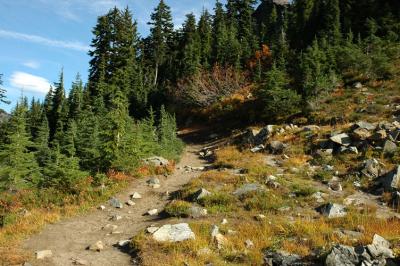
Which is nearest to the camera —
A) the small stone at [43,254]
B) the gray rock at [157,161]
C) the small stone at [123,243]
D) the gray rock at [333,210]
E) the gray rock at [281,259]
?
the gray rock at [281,259]

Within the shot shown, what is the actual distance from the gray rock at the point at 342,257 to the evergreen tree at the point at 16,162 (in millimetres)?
18341

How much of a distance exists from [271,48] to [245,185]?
40.5 m

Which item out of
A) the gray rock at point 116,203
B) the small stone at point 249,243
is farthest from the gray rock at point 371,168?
the gray rock at point 116,203

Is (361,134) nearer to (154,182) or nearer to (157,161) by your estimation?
(157,161)

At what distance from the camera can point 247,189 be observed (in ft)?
55.9

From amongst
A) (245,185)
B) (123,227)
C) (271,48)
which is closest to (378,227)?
(245,185)

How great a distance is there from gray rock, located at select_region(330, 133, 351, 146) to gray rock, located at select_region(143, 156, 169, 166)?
1007 centimetres

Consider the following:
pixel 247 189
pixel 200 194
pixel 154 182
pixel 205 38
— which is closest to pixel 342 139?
pixel 247 189

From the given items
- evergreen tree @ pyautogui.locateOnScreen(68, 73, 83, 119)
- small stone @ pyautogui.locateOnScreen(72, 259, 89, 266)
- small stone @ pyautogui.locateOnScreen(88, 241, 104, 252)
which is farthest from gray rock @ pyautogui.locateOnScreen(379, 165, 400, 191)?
evergreen tree @ pyautogui.locateOnScreen(68, 73, 83, 119)

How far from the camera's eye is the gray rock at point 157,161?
931 inches

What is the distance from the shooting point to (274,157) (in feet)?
80.9

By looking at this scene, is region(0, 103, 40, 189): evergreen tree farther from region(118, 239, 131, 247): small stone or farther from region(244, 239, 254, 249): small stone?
region(244, 239, 254, 249): small stone

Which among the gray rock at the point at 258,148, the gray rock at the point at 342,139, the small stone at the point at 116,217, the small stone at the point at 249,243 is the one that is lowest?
the small stone at the point at 116,217

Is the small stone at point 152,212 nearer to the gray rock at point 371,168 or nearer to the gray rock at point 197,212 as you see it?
the gray rock at point 197,212
